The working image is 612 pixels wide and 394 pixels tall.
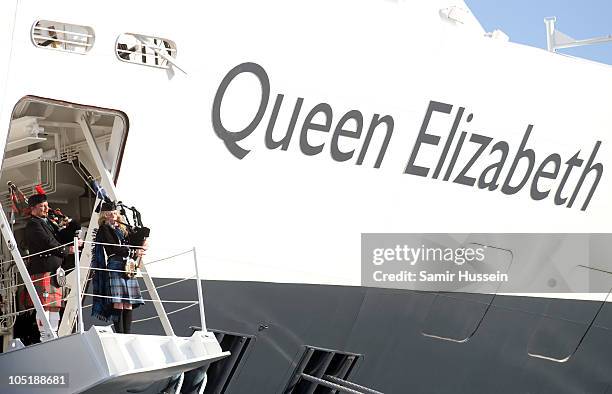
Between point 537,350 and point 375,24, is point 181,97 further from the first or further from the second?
point 537,350

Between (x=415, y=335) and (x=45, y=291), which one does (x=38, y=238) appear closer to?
(x=45, y=291)

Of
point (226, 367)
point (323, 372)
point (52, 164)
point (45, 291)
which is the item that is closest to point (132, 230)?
point (45, 291)

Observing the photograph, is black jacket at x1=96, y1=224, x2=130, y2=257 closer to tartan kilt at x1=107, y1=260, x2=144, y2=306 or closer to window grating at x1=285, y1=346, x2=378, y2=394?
tartan kilt at x1=107, y1=260, x2=144, y2=306

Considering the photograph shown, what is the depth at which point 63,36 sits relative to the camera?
641 centimetres

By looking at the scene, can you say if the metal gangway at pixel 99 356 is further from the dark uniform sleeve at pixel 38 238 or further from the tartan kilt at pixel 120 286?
the dark uniform sleeve at pixel 38 238

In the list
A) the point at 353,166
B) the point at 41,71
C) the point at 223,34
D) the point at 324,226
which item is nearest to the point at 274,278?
the point at 324,226

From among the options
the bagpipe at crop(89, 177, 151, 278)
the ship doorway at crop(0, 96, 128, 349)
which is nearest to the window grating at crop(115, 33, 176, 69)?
the ship doorway at crop(0, 96, 128, 349)

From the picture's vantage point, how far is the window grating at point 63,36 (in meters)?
6.26

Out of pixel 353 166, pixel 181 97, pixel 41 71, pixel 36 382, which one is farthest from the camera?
pixel 353 166

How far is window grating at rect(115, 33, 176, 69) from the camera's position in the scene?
21.6ft

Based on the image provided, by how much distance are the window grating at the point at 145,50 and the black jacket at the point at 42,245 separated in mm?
1199

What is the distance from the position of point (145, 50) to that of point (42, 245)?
1492 mm

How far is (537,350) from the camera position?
366 inches

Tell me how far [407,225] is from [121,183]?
259 centimetres
